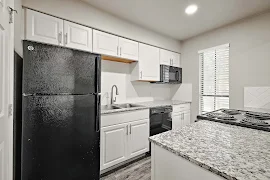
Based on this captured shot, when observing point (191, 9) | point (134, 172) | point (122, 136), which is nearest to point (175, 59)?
point (191, 9)

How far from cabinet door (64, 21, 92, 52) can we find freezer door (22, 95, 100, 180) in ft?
2.60

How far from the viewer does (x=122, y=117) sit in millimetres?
1979

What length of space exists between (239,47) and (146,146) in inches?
98.2

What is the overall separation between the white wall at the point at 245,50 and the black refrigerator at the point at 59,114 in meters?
2.51

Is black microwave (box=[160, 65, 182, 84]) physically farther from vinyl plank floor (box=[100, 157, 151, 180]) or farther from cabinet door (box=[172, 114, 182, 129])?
vinyl plank floor (box=[100, 157, 151, 180])

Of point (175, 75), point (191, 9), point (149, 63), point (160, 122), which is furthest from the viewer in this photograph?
point (175, 75)

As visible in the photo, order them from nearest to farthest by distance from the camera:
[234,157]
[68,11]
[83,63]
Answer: [234,157] → [83,63] → [68,11]

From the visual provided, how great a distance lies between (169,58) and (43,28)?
2452 mm

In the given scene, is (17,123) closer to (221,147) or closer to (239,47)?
(221,147)

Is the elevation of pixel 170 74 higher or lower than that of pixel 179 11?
lower

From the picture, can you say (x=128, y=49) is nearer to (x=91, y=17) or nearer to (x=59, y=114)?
(x=91, y=17)

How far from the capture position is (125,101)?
270cm

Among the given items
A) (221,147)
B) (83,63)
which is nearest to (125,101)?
(83,63)

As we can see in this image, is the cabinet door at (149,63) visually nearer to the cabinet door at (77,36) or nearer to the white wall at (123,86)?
the white wall at (123,86)
